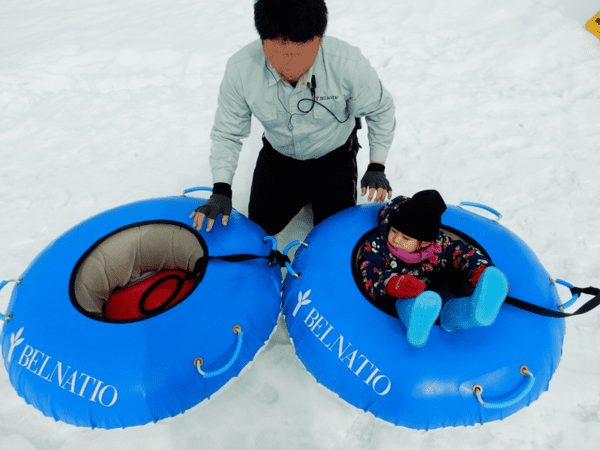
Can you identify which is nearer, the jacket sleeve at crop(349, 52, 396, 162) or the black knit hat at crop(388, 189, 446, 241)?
the black knit hat at crop(388, 189, 446, 241)

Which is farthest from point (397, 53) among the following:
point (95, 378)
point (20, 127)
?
point (95, 378)

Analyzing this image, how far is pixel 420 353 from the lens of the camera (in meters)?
1.20

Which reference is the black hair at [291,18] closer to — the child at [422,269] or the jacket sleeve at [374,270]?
the child at [422,269]

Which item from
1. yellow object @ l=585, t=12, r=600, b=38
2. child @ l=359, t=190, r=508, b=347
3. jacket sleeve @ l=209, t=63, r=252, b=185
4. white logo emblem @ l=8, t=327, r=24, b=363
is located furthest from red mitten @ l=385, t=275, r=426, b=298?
yellow object @ l=585, t=12, r=600, b=38

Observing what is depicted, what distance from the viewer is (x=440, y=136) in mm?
2668

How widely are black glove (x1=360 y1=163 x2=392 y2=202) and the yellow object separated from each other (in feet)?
9.30

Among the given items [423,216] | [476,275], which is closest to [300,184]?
[423,216]

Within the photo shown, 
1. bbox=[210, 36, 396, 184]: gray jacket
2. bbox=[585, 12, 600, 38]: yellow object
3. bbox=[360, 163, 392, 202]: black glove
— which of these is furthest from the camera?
bbox=[585, 12, 600, 38]: yellow object

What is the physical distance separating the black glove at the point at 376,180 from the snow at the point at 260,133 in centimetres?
64

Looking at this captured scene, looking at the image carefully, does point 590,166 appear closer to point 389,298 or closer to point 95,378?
point 389,298

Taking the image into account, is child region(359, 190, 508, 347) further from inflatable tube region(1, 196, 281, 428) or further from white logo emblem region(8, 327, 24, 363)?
white logo emblem region(8, 327, 24, 363)

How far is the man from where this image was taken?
113 cm

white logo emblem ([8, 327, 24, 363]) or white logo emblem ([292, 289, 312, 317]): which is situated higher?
white logo emblem ([292, 289, 312, 317])

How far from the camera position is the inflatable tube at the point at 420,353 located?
3.83ft
